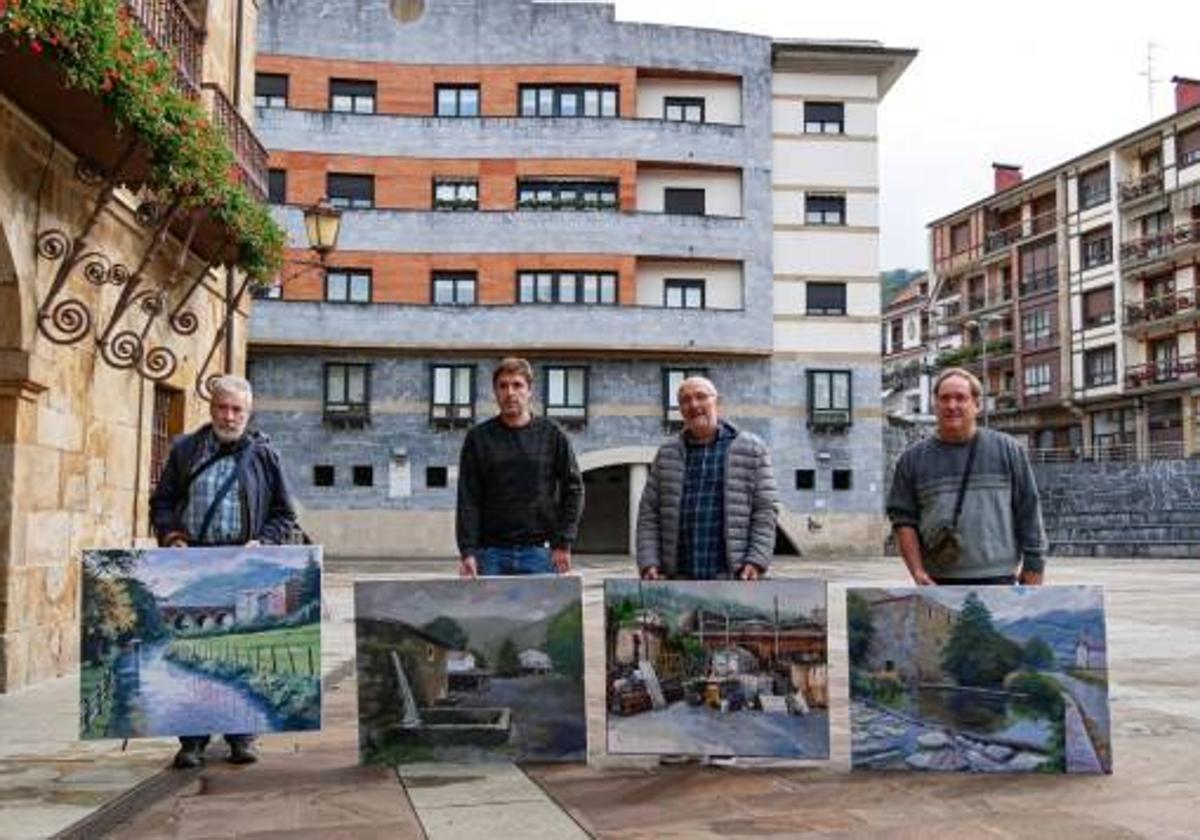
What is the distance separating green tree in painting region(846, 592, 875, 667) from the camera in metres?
6.07

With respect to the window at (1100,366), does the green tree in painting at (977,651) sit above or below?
below

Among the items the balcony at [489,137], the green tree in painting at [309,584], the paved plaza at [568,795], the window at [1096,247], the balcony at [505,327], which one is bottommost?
the paved plaza at [568,795]

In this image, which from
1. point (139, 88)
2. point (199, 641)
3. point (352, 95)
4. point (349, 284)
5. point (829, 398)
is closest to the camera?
point (199, 641)

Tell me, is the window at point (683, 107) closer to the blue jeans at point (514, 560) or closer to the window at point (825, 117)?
the window at point (825, 117)

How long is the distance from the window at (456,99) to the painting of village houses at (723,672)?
31.4m

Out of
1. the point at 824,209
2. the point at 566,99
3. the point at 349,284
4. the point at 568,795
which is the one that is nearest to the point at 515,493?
the point at 568,795

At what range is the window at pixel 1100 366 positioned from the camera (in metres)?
54.5

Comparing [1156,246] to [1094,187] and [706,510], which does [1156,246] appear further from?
[706,510]

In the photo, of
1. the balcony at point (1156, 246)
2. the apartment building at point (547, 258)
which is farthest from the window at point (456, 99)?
A: the balcony at point (1156, 246)

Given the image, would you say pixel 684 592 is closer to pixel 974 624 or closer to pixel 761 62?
pixel 974 624

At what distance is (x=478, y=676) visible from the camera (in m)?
6.20

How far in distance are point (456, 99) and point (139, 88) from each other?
94.8 feet

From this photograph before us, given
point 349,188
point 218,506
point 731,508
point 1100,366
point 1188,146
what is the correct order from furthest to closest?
point 1100,366 < point 1188,146 < point 349,188 < point 218,506 < point 731,508

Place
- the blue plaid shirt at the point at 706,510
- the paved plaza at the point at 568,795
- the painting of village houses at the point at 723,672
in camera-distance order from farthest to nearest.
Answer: the blue plaid shirt at the point at 706,510
the painting of village houses at the point at 723,672
the paved plaza at the point at 568,795
